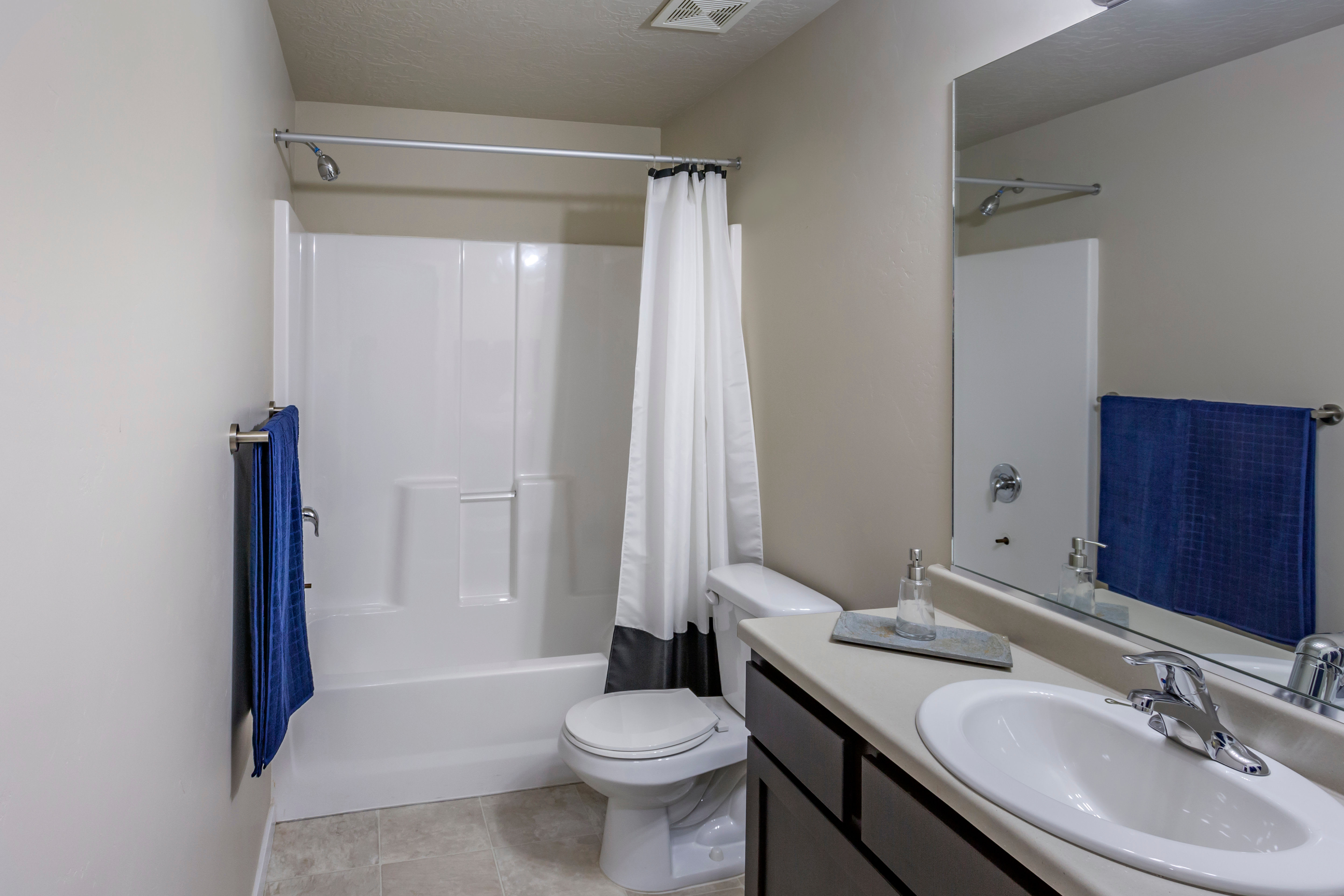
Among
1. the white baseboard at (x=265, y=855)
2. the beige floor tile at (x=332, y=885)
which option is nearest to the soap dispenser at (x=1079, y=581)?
the beige floor tile at (x=332, y=885)

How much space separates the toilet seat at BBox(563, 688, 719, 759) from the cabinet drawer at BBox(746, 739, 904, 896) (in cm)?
51

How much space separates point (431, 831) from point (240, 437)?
4.38 feet

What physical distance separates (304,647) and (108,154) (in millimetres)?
1523

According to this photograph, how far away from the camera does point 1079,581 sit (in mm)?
1393

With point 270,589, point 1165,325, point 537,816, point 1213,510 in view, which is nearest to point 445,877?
point 537,816

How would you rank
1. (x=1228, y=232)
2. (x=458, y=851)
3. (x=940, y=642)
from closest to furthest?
(x=1228, y=232)
(x=940, y=642)
(x=458, y=851)

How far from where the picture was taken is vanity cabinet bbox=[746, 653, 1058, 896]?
939 mm

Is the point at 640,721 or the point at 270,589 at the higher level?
the point at 270,589

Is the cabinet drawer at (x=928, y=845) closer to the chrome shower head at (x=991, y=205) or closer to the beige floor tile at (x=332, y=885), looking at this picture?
the chrome shower head at (x=991, y=205)

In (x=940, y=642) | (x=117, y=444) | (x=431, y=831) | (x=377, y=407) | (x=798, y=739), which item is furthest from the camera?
(x=377, y=407)

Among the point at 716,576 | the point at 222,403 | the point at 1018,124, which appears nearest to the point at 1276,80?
the point at 1018,124

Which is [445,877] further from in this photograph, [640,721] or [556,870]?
[640,721]

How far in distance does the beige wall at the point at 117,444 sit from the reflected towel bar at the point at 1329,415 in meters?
1.41

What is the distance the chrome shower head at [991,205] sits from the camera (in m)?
1.55
